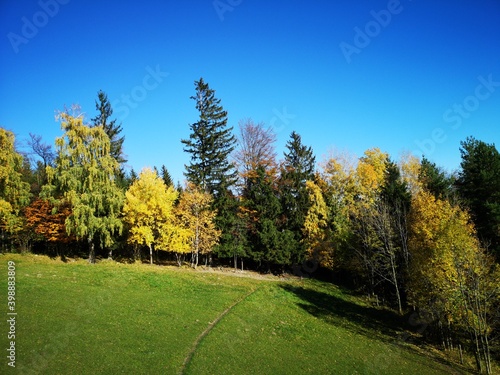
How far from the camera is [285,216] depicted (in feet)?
153

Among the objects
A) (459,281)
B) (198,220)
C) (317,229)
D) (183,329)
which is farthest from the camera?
(317,229)

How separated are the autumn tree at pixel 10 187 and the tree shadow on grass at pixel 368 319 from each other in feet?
105

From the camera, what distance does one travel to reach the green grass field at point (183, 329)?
1447 centimetres

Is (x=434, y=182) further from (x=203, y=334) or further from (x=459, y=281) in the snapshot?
(x=203, y=334)

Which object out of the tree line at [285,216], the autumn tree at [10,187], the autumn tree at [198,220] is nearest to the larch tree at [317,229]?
the tree line at [285,216]

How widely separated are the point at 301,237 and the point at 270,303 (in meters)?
17.6

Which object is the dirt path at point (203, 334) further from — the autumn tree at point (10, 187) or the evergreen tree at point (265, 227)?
the autumn tree at point (10, 187)

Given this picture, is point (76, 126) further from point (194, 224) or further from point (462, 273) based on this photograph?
point (462, 273)

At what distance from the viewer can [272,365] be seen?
16.9 meters

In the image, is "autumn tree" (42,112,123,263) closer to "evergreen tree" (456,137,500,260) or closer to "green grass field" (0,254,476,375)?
"green grass field" (0,254,476,375)

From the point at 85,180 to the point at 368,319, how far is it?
32639 millimetres

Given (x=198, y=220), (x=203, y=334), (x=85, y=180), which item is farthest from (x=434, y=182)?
(x=85, y=180)

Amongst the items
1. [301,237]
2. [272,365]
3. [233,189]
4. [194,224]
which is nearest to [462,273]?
[272,365]

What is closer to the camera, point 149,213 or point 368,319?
point 368,319
